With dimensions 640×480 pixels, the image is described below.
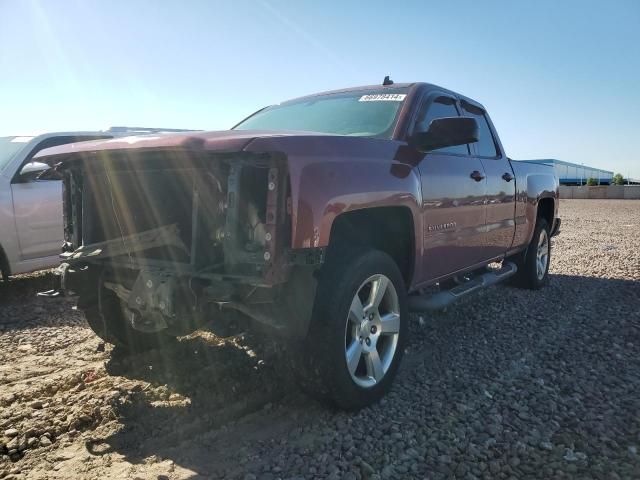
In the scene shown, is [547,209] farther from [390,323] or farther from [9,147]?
[9,147]

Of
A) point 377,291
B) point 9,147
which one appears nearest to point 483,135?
point 377,291

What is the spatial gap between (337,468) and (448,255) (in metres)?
2.07

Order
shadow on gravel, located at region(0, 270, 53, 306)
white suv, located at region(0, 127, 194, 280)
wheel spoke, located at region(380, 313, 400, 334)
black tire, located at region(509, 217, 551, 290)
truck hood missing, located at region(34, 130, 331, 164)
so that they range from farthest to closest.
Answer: black tire, located at region(509, 217, 551, 290), shadow on gravel, located at region(0, 270, 53, 306), white suv, located at region(0, 127, 194, 280), wheel spoke, located at region(380, 313, 400, 334), truck hood missing, located at region(34, 130, 331, 164)

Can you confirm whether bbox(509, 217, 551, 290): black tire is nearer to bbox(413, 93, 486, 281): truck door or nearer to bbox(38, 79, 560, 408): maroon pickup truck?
bbox(413, 93, 486, 281): truck door

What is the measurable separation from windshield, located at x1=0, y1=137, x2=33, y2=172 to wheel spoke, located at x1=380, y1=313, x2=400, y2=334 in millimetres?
4918

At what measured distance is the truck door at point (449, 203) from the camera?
3.63 meters

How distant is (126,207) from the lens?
9.98ft

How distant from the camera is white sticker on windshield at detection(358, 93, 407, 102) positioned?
3922mm

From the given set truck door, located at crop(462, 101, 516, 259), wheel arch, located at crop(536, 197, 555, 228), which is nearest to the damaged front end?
truck door, located at crop(462, 101, 516, 259)

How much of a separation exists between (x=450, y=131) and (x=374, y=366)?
1.59 metres

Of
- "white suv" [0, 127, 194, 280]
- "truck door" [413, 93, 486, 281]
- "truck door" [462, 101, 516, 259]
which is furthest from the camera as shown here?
"white suv" [0, 127, 194, 280]

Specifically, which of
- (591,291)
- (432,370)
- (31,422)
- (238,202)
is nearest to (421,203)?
(432,370)

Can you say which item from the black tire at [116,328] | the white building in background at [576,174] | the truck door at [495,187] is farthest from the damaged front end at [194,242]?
the white building in background at [576,174]

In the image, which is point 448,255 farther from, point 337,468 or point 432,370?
Answer: point 337,468
